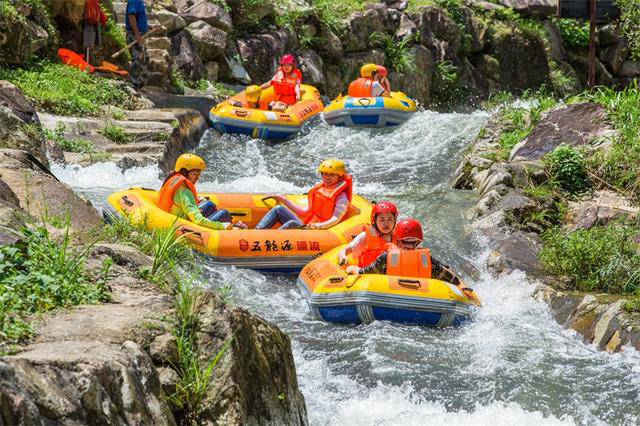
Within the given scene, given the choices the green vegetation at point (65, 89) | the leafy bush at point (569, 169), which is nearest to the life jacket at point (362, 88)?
the green vegetation at point (65, 89)

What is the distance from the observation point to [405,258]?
299 inches

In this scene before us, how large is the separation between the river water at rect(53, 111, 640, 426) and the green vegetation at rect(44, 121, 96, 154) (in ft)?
2.04

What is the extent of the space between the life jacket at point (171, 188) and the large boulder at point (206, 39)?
883 cm

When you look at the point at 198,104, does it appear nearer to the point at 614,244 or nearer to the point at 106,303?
the point at 614,244

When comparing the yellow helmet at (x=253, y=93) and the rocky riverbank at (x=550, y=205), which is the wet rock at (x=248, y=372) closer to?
the rocky riverbank at (x=550, y=205)

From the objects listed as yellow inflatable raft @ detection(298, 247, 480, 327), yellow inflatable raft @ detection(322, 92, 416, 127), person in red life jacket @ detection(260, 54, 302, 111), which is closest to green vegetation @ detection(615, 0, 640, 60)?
yellow inflatable raft @ detection(298, 247, 480, 327)

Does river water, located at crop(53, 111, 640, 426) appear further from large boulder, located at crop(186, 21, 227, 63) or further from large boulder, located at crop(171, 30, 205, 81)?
large boulder, located at crop(186, 21, 227, 63)

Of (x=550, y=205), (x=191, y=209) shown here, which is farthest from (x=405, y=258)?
(x=550, y=205)

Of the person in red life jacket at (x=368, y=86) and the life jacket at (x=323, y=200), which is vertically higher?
the person in red life jacket at (x=368, y=86)

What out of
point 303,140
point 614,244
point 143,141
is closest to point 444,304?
point 614,244

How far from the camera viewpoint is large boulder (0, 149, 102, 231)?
6.72 meters

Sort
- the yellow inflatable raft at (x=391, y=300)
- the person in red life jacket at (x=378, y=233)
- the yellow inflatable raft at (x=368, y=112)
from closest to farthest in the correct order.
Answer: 1. the yellow inflatable raft at (x=391, y=300)
2. the person in red life jacket at (x=378, y=233)
3. the yellow inflatable raft at (x=368, y=112)

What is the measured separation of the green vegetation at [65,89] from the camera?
12688mm

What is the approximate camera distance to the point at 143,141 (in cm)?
1268
